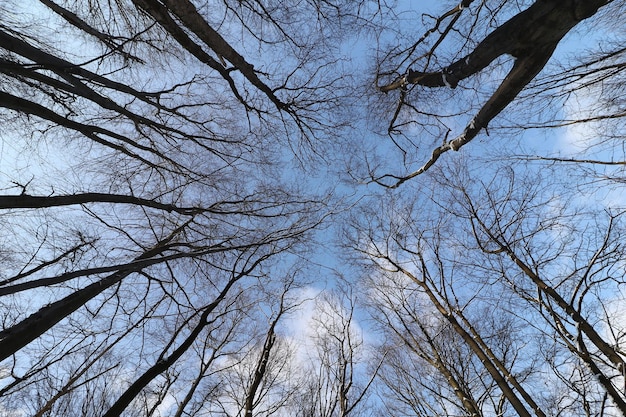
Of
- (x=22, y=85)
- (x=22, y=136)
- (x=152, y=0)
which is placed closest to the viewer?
(x=152, y=0)

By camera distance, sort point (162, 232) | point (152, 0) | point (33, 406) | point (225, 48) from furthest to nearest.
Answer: point (33, 406)
point (162, 232)
point (225, 48)
point (152, 0)

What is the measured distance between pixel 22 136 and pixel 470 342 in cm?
873

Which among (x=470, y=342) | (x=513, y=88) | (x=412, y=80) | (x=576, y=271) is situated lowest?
(x=470, y=342)

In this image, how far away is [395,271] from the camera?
7613mm

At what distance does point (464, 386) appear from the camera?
20.8 ft

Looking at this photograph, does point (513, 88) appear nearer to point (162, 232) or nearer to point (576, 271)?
point (576, 271)

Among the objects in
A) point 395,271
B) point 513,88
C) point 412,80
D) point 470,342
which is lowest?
point 470,342

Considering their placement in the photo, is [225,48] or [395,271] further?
[395,271]

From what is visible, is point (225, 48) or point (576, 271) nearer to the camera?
point (225, 48)

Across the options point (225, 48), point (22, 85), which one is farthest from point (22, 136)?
point (225, 48)

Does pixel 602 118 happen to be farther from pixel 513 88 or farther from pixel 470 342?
pixel 470 342

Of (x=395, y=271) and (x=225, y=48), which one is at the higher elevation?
(x=225, y=48)

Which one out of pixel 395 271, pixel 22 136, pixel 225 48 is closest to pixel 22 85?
pixel 22 136

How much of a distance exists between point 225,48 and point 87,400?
10.2 meters
